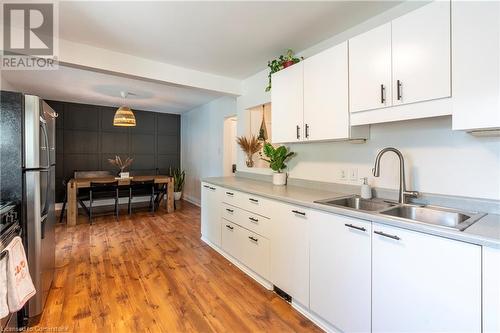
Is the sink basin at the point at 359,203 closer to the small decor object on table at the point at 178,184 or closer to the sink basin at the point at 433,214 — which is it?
the sink basin at the point at 433,214

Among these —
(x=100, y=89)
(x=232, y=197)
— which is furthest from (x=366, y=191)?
(x=100, y=89)

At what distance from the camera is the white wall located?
4.89 m

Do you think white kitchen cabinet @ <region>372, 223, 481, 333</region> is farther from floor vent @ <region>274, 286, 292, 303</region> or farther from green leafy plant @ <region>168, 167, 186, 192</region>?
green leafy plant @ <region>168, 167, 186, 192</region>

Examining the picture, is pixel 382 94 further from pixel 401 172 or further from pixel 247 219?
pixel 247 219

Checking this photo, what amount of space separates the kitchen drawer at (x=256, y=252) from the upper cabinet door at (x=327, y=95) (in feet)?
3.56

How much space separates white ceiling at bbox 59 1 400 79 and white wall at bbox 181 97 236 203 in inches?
70.8

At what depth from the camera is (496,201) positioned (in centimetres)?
145

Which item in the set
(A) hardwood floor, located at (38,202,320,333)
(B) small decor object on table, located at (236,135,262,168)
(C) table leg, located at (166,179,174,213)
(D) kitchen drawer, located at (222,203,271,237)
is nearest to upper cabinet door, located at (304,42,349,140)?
(D) kitchen drawer, located at (222,203,271,237)

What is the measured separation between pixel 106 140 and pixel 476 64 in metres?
6.49

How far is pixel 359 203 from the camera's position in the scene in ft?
6.64

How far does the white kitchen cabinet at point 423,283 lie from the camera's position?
1088 mm

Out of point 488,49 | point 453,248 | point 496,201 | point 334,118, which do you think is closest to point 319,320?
point 453,248

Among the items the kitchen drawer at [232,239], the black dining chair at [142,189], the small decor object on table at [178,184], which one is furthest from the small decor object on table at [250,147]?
the small decor object on table at [178,184]

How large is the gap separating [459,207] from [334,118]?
104 centimetres
